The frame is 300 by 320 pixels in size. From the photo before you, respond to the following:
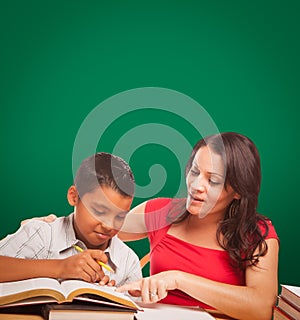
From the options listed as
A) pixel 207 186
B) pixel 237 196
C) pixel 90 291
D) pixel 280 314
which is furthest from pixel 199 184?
pixel 90 291

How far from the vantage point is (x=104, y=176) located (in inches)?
66.2

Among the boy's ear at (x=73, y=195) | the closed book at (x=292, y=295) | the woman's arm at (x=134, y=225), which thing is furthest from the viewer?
the woman's arm at (x=134, y=225)

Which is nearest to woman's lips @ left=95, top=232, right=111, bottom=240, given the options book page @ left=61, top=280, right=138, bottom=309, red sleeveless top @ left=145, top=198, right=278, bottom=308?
red sleeveless top @ left=145, top=198, right=278, bottom=308

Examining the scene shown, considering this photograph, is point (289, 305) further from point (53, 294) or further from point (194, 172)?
point (53, 294)

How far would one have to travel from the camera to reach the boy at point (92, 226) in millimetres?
1633

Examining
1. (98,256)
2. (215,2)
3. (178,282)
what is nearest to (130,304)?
(98,256)

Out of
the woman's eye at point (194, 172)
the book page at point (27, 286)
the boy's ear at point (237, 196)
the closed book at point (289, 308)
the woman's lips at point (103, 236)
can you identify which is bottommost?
the closed book at point (289, 308)

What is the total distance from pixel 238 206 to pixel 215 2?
88cm

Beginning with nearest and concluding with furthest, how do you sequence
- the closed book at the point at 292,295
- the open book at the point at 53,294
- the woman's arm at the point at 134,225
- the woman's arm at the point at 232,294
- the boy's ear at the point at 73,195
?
the open book at the point at 53,294 < the closed book at the point at 292,295 < the woman's arm at the point at 232,294 < the boy's ear at the point at 73,195 < the woman's arm at the point at 134,225

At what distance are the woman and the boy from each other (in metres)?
0.15

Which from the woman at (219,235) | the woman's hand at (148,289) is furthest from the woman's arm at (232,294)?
the woman's hand at (148,289)

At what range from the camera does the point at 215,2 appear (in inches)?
85.0

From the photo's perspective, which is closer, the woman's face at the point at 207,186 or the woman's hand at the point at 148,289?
the woman's hand at the point at 148,289

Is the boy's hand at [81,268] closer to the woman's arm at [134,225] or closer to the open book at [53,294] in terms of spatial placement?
the open book at [53,294]
